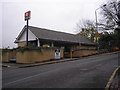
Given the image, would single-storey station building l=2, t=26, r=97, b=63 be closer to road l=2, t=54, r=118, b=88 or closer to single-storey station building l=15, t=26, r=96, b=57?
single-storey station building l=15, t=26, r=96, b=57

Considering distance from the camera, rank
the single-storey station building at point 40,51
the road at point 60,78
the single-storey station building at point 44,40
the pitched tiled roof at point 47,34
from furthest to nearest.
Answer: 1. the pitched tiled roof at point 47,34
2. the single-storey station building at point 44,40
3. the single-storey station building at point 40,51
4. the road at point 60,78

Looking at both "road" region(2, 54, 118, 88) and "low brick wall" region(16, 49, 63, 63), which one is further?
"low brick wall" region(16, 49, 63, 63)

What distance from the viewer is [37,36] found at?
25.5 m

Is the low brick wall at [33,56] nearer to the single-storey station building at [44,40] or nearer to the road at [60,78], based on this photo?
the single-storey station building at [44,40]

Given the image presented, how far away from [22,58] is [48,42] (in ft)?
24.9

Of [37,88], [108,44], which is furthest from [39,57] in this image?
[108,44]

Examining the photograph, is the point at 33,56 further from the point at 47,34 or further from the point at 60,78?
the point at 60,78

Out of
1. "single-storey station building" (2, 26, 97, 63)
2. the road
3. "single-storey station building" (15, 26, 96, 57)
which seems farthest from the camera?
"single-storey station building" (15, 26, 96, 57)

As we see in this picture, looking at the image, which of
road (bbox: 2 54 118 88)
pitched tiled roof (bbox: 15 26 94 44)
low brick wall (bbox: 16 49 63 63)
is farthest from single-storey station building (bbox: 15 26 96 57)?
road (bbox: 2 54 118 88)

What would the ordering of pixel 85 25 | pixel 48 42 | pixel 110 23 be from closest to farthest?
pixel 48 42 < pixel 110 23 < pixel 85 25

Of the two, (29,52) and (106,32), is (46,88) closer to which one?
(29,52)

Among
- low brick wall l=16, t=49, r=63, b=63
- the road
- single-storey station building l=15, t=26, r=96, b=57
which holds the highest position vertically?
single-storey station building l=15, t=26, r=96, b=57

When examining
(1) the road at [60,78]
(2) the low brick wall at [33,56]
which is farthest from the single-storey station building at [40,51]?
(1) the road at [60,78]

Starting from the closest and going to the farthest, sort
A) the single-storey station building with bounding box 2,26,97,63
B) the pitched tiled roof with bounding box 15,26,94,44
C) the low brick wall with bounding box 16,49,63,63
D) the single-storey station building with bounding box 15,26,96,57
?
1. the low brick wall with bounding box 16,49,63,63
2. the single-storey station building with bounding box 2,26,97,63
3. the single-storey station building with bounding box 15,26,96,57
4. the pitched tiled roof with bounding box 15,26,94,44
